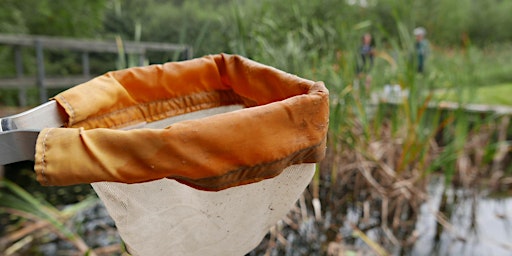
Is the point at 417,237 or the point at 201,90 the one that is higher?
the point at 201,90

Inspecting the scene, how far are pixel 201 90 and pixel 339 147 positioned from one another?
4.06ft

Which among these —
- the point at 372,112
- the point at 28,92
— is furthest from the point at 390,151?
the point at 28,92

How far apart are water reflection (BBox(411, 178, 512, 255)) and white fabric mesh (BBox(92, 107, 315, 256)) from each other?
4.88ft

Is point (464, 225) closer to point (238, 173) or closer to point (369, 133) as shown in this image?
point (369, 133)

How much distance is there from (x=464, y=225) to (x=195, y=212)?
200 centimetres

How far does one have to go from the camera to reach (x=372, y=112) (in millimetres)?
2213

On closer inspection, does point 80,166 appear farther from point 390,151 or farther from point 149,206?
point 390,151

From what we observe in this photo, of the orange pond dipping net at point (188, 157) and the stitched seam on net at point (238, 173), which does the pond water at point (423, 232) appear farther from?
the stitched seam on net at point (238, 173)

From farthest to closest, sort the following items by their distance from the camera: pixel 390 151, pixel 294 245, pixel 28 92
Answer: pixel 28 92, pixel 390 151, pixel 294 245

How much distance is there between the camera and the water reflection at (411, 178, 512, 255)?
1866 mm

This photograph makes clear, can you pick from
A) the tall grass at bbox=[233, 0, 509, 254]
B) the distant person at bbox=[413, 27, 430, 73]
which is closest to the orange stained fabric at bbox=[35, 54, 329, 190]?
the tall grass at bbox=[233, 0, 509, 254]

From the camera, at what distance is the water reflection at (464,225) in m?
1.87

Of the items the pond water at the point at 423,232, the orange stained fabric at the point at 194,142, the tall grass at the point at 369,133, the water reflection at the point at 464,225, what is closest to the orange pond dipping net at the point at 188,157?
the orange stained fabric at the point at 194,142

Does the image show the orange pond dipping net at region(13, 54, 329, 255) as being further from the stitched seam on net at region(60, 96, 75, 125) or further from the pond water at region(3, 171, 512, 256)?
the pond water at region(3, 171, 512, 256)
